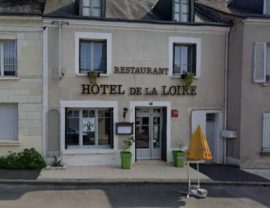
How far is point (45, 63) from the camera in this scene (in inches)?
561

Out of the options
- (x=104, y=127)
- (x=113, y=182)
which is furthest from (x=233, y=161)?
(x=113, y=182)

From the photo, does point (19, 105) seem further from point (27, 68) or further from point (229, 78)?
point (229, 78)

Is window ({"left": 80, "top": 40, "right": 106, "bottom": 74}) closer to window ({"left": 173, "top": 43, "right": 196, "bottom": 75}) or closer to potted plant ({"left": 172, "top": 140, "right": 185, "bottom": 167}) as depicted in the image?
window ({"left": 173, "top": 43, "right": 196, "bottom": 75})

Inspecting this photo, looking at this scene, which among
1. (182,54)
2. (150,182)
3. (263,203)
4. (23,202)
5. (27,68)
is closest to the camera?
(23,202)

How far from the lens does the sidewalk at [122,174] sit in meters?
12.4

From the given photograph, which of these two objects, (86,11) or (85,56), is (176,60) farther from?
(86,11)

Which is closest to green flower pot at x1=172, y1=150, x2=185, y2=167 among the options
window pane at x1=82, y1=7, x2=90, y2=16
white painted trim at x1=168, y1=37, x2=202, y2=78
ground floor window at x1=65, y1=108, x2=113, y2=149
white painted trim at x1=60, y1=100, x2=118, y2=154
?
white painted trim at x1=60, y1=100, x2=118, y2=154

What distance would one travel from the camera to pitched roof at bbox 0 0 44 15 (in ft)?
46.1

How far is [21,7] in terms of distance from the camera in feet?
48.2

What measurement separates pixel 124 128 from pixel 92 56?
327 centimetres

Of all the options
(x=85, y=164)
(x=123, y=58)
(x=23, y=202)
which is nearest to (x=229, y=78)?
(x=123, y=58)

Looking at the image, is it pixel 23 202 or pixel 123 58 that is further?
pixel 123 58

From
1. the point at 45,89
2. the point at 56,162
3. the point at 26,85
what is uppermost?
the point at 26,85

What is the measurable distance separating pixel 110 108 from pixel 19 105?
3.65 m
